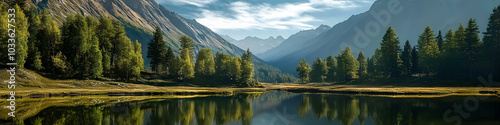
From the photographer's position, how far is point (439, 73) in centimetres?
8950

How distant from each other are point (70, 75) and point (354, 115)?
2733 inches


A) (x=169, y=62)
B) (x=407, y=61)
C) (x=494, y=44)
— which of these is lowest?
(x=407, y=61)

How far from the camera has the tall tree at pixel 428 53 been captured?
91.3m

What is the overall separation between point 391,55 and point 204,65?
6544cm

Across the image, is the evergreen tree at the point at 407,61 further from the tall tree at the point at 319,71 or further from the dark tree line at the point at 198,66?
the dark tree line at the point at 198,66

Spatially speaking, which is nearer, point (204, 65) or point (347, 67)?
point (204, 65)

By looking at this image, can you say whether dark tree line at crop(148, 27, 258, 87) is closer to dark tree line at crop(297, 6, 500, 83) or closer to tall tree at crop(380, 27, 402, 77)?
dark tree line at crop(297, 6, 500, 83)

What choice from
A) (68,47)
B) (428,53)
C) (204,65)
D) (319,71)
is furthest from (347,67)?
(68,47)

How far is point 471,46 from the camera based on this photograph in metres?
82.5

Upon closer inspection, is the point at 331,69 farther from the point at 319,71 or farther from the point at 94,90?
the point at 94,90

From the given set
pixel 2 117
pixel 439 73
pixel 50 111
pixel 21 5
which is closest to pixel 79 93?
pixel 50 111

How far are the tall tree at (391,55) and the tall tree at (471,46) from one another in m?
19.4

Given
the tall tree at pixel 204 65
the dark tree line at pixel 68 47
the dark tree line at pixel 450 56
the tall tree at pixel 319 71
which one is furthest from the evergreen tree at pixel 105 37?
the tall tree at pixel 319 71

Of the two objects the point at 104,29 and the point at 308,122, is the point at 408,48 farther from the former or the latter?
the point at 104,29
